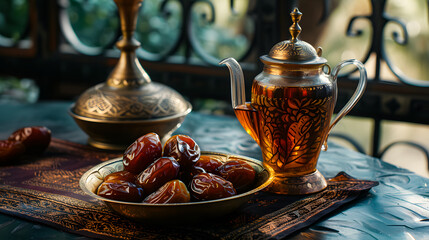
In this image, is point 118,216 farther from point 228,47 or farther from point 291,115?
point 228,47

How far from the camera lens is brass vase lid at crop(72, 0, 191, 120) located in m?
1.05

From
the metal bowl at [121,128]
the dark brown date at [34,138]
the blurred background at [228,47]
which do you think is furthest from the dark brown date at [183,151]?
the blurred background at [228,47]

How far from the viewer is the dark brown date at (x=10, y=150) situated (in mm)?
980

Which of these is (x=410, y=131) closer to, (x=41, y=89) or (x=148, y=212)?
(x=41, y=89)

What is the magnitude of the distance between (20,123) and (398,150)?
6.47ft

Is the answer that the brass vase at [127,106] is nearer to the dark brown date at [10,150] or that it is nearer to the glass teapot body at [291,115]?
the dark brown date at [10,150]

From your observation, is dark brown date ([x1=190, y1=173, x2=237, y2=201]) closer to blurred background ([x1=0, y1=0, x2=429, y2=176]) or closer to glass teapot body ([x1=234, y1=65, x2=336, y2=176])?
glass teapot body ([x1=234, y1=65, x2=336, y2=176])

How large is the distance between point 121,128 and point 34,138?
0.58 ft

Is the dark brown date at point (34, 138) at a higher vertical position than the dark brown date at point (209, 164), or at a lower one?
lower

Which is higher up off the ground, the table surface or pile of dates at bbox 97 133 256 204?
pile of dates at bbox 97 133 256 204

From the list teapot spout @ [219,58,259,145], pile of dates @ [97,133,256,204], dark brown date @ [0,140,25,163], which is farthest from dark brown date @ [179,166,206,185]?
dark brown date @ [0,140,25,163]

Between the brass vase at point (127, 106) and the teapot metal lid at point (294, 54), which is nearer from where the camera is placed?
the teapot metal lid at point (294, 54)

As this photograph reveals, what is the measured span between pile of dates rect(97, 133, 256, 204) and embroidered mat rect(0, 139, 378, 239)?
4 cm

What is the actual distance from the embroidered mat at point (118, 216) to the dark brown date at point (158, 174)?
54 millimetres
